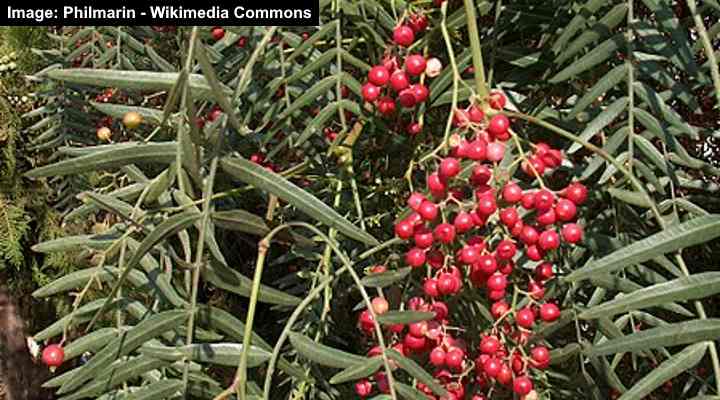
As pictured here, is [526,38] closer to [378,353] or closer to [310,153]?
[310,153]

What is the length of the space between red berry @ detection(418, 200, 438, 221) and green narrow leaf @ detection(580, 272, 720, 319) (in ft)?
0.46

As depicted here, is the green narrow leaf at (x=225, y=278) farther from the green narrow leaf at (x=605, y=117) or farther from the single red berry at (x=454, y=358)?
the green narrow leaf at (x=605, y=117)

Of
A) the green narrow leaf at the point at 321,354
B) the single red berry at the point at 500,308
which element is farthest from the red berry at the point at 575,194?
the green narrow leaf at the point at 321,354

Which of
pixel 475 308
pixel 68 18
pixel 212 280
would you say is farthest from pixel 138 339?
pixel 68 18

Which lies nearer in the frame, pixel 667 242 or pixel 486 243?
pixel 667 242

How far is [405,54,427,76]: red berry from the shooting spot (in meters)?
0.75

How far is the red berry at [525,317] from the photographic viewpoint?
0.69 m

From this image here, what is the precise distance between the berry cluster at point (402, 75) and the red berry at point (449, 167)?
4.8 inches

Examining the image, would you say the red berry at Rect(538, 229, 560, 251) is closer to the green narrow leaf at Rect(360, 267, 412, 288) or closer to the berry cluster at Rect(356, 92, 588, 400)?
the berry cluster at Rect(356, 92, 588, 400)

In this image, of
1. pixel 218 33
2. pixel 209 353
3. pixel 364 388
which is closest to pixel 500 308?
pixel 364 388

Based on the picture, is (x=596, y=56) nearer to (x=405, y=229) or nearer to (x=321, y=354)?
(x=405, y=229)

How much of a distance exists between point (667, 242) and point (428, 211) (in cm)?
17

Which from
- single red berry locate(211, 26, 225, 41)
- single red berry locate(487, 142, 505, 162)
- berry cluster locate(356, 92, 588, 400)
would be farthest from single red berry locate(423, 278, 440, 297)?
single red berry locate(211, 26, 225, 41)

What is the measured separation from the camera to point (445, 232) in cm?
65
